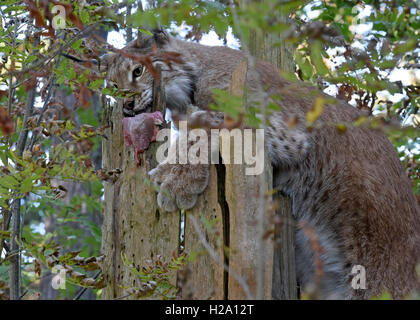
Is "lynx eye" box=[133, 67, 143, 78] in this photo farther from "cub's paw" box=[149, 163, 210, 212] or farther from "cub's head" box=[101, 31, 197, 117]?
"cub's paw" box=[149, 163, 210, 212]

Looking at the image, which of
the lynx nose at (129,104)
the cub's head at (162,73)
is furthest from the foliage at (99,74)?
the cub's head at (162,73)

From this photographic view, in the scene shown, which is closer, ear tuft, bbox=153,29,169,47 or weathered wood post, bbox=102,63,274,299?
weathered wood post, bbox=102,63,274,299

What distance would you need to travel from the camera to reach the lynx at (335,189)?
139 inches

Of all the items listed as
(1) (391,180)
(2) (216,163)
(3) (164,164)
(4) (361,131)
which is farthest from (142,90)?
(1) (391,180)

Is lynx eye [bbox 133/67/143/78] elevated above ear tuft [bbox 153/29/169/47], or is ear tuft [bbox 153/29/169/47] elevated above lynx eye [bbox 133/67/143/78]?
ear tuft [bbox 153/29/169/47]

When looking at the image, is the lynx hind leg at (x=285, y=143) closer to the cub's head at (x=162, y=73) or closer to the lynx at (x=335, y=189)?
the lynx at (x=335, y=189)

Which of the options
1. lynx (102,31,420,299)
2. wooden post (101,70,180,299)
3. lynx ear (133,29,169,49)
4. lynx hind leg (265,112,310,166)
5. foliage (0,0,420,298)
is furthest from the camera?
lynx ear (133,29,169,49)

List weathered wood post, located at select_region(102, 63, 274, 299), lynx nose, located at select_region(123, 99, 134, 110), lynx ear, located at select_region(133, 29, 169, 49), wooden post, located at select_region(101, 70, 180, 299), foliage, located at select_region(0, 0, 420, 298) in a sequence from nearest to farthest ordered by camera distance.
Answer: foliage, located at select_region(0, 0, 420, 298) → weathered wood post, located at select_region(102, 63, 274, 299) → wooden post, located at select_region(101, 70, 180, 299) → lynx nose, located at select_region(123, 99, 134, 110) → lynx ear, located at select_region(133, 29, 169, 49)

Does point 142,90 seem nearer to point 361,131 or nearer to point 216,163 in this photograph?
point 216,163

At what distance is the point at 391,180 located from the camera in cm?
388

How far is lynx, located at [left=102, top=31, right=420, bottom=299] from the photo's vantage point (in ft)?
11.6

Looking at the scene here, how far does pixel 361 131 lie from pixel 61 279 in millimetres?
2495

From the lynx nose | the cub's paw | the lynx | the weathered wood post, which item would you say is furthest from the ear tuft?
the cub's paw

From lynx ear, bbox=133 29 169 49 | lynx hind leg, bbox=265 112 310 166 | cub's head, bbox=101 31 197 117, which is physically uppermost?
lynx ear, bbox=133 29 169 49
